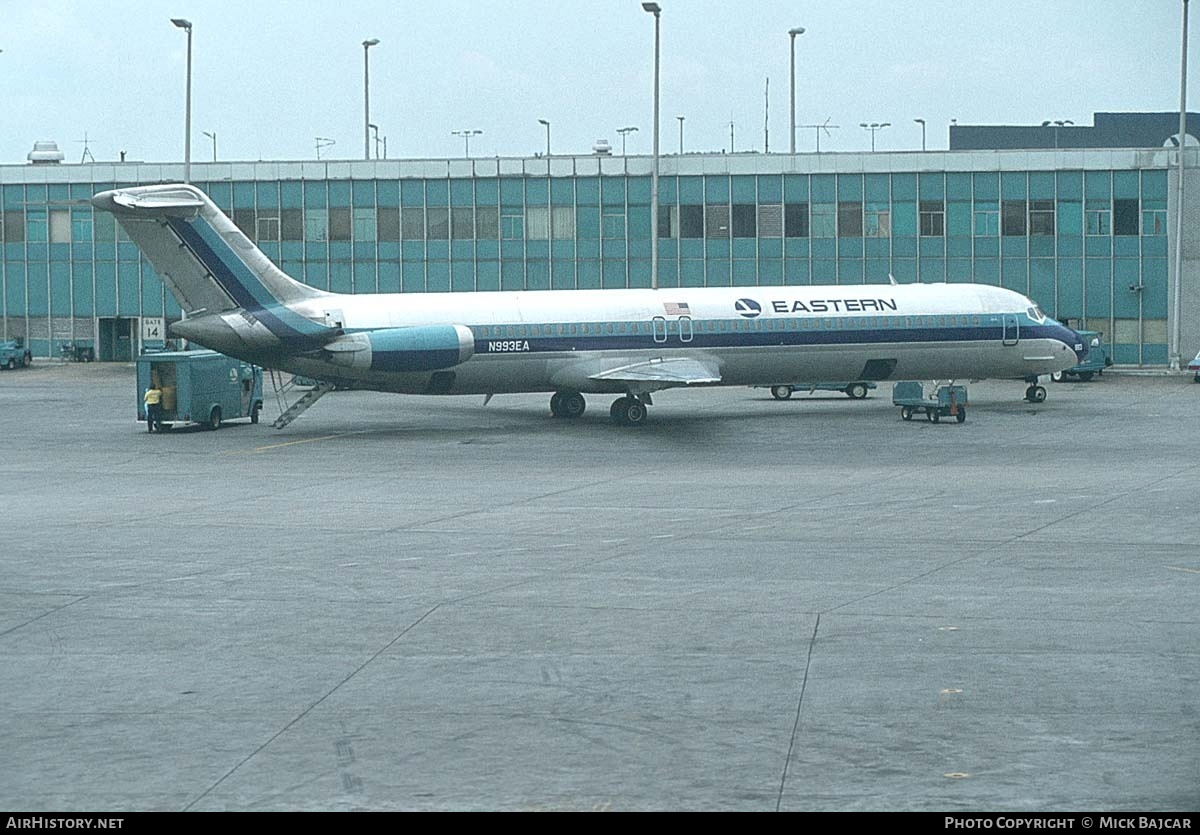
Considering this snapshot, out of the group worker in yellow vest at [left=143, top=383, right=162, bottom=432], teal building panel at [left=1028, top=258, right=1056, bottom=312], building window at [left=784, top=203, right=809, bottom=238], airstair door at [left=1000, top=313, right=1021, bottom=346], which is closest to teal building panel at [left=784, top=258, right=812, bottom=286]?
building window at [left=784, top=203, right=809, bottom=238]

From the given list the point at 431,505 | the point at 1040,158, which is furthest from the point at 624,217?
the point at 431,505

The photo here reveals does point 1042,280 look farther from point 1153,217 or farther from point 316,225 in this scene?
point 316,225

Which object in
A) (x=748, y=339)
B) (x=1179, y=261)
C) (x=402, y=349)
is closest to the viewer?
(x=402, y=349)

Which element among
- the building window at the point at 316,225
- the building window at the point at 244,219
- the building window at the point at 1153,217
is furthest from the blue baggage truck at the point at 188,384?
the building window at the point at 1153,217

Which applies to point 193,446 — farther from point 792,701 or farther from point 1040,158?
point 1040,158

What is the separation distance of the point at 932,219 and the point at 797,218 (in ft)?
20.2

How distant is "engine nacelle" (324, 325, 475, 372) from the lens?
42188 mm

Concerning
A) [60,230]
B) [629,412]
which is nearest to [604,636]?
[629,412]

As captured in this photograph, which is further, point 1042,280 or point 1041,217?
point 1042,280

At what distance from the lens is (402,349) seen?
139 ft

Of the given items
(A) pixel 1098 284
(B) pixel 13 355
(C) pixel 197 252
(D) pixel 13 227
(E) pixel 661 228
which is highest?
(D) pixel 13 227

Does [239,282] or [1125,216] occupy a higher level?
[1125,216]

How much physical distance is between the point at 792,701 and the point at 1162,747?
2.97 metres

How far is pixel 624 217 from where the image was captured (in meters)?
78.4
